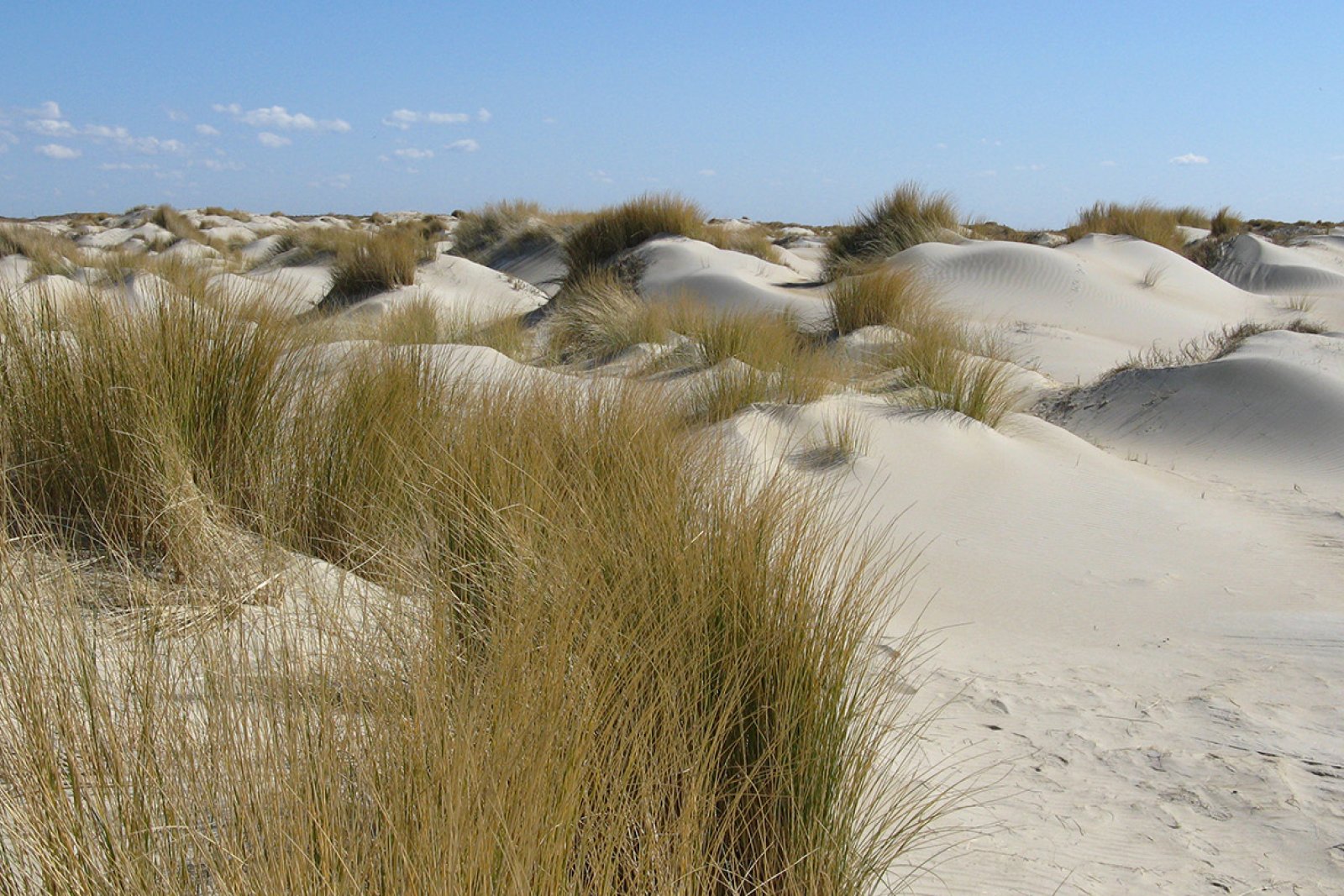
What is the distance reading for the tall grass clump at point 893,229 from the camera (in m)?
13.7

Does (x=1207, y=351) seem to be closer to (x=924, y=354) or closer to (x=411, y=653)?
(x=924, y=354)

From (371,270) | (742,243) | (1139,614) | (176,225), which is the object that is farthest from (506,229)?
(1139,614)

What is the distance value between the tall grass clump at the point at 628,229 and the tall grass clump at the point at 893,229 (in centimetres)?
213

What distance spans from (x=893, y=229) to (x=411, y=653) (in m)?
13.3

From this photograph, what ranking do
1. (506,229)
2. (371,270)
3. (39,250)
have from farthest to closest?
(506,229) → (39,250) → (371,270)

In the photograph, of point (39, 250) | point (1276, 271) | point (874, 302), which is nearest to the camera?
point (874, 302)

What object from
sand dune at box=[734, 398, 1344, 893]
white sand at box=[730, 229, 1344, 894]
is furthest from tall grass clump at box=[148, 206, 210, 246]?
sand dune at box=[734, 398, 1344, 893]

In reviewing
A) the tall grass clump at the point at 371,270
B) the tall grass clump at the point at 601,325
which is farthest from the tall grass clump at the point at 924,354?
the tall grass clump at the point at 371,270

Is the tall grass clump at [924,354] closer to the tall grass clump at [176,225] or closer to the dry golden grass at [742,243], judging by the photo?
the dry golden grass at [742,243]

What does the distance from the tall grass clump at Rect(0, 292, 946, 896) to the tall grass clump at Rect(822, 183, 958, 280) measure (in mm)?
10750

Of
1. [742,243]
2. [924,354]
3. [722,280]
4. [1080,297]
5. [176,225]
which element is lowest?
[924,354]

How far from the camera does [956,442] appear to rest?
5.83 metres

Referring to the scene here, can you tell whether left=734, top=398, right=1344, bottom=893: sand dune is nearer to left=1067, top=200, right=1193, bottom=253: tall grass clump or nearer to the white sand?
the white sand

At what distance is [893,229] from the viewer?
13914mm
